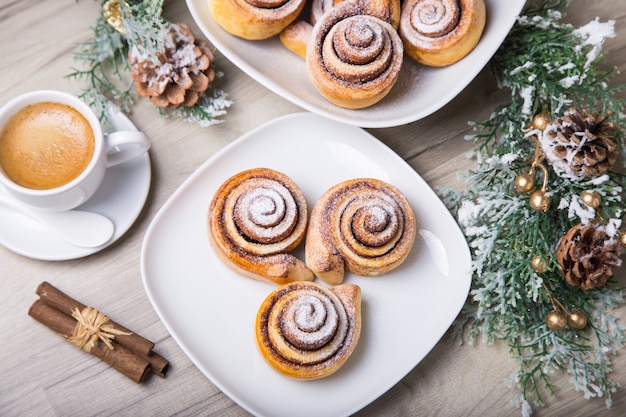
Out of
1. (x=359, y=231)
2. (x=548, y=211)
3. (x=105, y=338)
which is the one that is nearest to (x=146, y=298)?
(x=105, y=338)

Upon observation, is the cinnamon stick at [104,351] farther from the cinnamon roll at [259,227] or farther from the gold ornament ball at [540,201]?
the gold ornament ball at [540,201]

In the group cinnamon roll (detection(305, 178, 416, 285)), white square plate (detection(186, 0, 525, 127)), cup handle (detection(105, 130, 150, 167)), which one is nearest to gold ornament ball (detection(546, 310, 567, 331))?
cinnamon roll (detection(305, 178, 416, 285))

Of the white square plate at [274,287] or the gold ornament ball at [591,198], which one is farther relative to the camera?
the white square plate at [274,287]

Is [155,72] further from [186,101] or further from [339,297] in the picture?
[339,297]

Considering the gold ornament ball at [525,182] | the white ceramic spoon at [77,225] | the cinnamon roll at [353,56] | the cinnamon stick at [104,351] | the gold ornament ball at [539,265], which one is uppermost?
the cinnamon roll at [353,56]

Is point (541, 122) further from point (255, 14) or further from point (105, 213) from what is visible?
point (105, 213)

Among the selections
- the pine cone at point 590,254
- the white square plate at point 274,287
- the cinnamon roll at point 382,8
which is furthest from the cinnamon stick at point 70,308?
the pine cone at point 590,254
